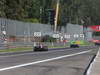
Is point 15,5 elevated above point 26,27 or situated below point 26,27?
above

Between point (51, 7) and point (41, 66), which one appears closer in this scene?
point (41, 66)

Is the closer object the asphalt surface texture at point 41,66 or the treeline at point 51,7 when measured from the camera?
the asphalt surface texture at point 41,66

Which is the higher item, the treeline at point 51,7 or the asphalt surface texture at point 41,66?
the treeline at point 51,7

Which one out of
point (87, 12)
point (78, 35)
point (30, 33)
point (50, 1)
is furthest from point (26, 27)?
point (87, 12)

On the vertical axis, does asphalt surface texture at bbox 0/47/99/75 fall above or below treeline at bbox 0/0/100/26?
below

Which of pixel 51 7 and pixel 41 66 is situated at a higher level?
pixel 51 7

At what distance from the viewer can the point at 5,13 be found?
315 feet

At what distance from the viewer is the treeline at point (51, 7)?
323 ft

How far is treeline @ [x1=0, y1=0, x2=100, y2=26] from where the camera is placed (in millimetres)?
98363

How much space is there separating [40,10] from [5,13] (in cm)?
3525

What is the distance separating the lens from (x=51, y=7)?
5482 inches

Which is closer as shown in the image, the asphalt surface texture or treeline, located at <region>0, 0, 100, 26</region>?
the asphalt surface texture

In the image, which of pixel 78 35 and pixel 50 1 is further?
pixel 50 1

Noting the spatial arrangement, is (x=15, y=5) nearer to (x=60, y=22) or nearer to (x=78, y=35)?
(x=78, y=35)
